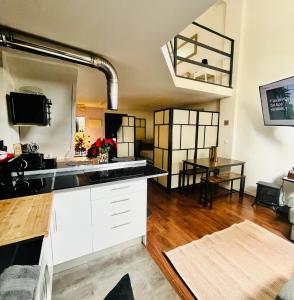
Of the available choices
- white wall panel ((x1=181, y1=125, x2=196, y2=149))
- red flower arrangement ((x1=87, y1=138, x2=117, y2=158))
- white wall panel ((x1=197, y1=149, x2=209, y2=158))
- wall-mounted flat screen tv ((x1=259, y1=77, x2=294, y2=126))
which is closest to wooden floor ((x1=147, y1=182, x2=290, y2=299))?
white wall panel ((x1=197, y1=149, x2=209, y2=158))

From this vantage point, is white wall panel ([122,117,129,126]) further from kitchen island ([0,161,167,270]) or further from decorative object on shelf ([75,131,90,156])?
kitchen island ([0,161,167,270])

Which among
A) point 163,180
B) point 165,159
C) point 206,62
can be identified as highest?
point 206,62

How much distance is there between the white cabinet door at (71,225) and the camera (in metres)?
1.38

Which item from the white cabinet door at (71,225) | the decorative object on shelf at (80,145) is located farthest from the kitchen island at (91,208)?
the decorative object on shelf at (80,145)

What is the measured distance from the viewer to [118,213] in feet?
5.45

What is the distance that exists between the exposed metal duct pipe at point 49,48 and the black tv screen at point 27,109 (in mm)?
538

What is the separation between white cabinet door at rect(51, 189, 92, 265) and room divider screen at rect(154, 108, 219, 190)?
220 centimetres

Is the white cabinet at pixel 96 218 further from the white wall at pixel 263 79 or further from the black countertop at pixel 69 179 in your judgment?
the white wall at pixel 263 79

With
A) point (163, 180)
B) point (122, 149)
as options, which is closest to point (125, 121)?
point (122, 149)

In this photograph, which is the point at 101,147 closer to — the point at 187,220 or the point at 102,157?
the point at 102,157

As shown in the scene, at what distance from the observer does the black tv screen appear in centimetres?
165

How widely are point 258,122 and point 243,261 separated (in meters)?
2.47

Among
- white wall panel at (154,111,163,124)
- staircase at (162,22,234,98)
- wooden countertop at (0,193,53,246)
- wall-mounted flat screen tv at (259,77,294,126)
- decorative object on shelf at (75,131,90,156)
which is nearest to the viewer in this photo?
wooden countertop at (0,193,53,246)

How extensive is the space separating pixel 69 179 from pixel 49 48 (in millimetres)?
1184
